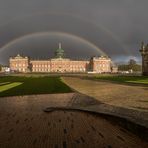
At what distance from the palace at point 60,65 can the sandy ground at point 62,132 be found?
556 feet

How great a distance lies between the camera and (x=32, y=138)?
8578mm

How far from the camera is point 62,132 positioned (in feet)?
30.7

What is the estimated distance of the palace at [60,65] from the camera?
184 metres

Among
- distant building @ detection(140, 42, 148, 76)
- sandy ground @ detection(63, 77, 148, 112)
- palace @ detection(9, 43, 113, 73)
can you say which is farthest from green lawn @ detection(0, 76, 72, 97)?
palace @ detection(9, 43, 113, 73)

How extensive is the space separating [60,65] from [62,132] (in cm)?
17460

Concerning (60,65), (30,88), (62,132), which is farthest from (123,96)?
(60,65)

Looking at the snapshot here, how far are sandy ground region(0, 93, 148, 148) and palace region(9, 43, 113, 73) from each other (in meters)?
169

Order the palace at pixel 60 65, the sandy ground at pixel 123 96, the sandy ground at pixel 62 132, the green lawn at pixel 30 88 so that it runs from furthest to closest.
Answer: the palace at pixel 60 65, the green lawn at pixel 30 88, the sandy ground at pixel 123 96, the sandy ground at pixel 62 132

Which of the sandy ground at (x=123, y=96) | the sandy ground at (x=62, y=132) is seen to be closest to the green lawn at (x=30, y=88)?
the sandy ground at (x=123, y=96)

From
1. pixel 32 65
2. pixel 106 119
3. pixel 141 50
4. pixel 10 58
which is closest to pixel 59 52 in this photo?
pixel 32 65

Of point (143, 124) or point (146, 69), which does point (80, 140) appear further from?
point (146, 69)

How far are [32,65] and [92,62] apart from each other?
44.7 metres

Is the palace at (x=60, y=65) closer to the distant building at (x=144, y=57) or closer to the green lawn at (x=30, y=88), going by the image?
the distant building at (x=144, y=57)

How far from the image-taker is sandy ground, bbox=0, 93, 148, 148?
7930mm
